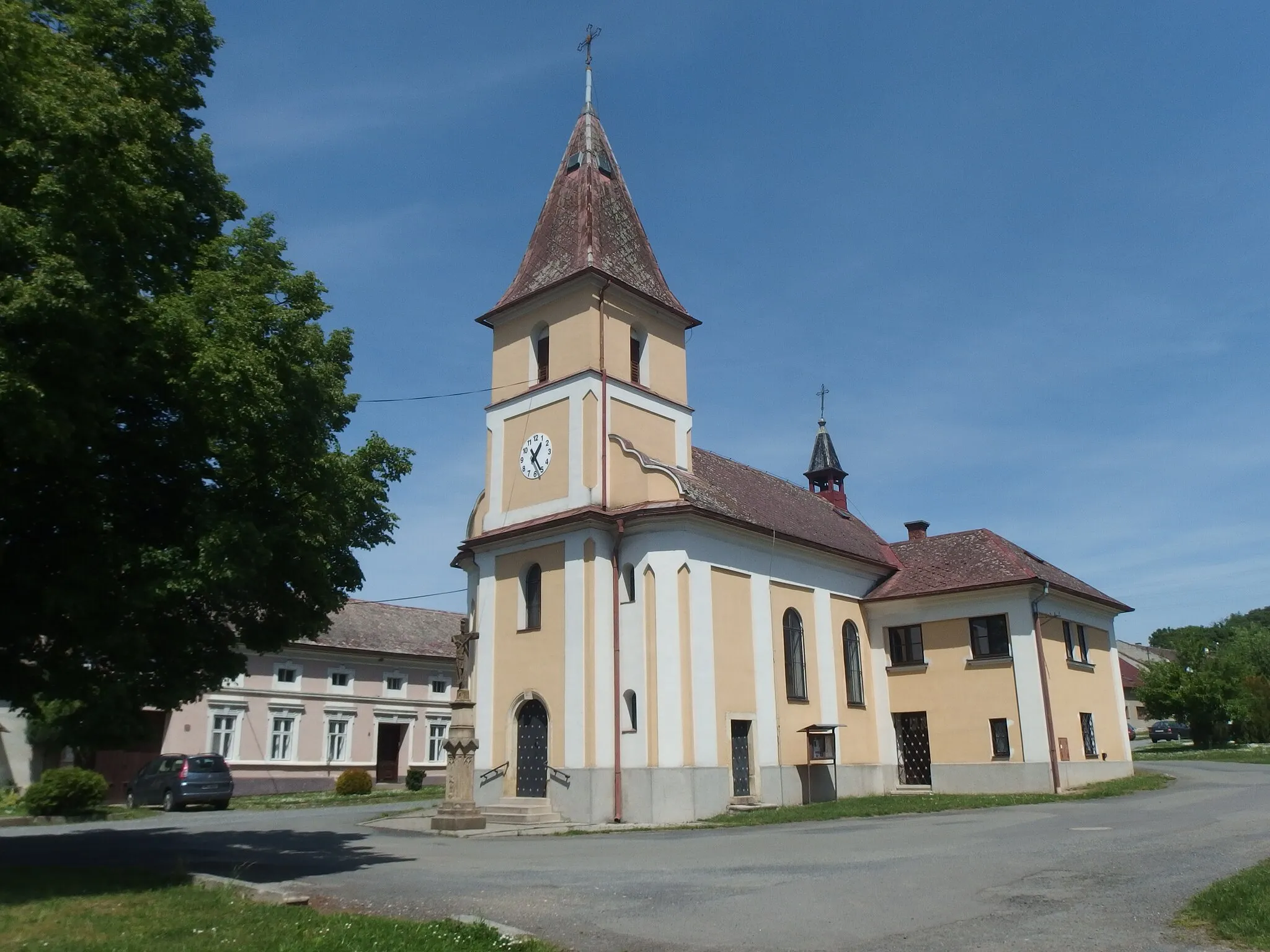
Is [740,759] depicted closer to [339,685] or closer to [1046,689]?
[1046,689]

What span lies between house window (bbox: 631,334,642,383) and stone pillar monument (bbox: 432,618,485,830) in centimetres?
938

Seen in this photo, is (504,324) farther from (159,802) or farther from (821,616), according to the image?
(159,802)

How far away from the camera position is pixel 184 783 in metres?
28.0

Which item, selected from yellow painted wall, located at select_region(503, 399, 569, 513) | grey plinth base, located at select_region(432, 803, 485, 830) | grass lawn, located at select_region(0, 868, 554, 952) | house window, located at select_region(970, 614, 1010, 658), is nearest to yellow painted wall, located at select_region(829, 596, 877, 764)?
house window, located at select_region(970, 614, 1010, 658)

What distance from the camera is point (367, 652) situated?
40.6 m

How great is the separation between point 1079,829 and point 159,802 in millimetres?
24844

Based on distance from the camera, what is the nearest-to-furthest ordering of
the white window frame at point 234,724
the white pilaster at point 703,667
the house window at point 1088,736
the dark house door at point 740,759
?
the white pilaster at point 703,667, the dark house door at point 740,759, the house window at point 1088,736, the white window frame at point 234,724

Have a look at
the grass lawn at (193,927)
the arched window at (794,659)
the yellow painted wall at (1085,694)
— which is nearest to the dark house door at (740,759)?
the arched window at (794,659)

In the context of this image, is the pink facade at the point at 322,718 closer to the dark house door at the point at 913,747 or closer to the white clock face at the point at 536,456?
the white clock face at the point at 536,456

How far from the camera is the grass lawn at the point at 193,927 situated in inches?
295

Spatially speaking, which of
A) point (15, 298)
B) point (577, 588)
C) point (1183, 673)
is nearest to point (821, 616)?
point (577, 588)

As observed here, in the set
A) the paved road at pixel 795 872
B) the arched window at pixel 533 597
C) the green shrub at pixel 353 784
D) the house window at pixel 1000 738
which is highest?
the arched window at pixel 533 597

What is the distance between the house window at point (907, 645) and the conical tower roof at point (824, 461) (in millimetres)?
8359

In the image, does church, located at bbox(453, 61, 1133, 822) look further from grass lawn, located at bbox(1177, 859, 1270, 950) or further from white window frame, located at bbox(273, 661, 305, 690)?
white window frame, located at bbox(273, 661, 305, 690)
